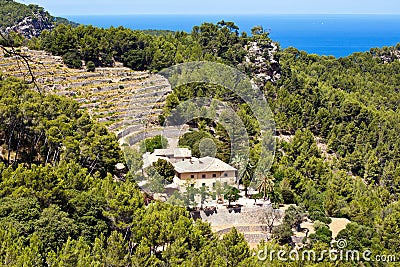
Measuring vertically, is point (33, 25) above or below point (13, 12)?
below

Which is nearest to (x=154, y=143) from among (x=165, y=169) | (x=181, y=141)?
(x=181, y=141)

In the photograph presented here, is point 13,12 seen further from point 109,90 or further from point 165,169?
point 165,169

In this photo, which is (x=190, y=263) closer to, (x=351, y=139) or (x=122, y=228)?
(x=122, y=228)

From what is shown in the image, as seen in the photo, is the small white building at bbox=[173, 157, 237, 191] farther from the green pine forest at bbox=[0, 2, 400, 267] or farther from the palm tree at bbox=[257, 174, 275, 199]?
the green pine forest at bbox=[0, 2, 400, 267]

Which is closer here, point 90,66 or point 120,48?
point 90,66

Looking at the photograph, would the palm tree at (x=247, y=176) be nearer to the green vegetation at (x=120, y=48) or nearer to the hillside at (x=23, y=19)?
the green vegetation at (x=120, y=48)

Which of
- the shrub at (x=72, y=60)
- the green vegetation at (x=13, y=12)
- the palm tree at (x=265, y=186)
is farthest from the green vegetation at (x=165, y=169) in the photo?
the green vegetation at (x=13, y=12)

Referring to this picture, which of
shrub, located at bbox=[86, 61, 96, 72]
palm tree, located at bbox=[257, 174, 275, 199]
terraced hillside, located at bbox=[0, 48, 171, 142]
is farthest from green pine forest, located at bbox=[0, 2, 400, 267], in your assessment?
terraced hillside, located at bbox=[0, 48, 171, 142]

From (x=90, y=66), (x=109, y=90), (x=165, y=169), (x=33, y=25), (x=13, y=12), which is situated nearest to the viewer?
(x=165, y=169)
